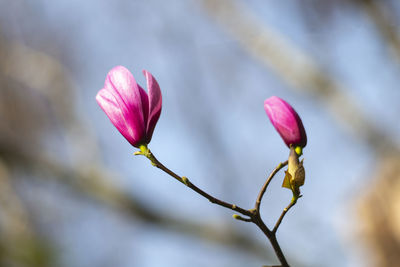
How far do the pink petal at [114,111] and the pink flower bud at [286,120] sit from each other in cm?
24

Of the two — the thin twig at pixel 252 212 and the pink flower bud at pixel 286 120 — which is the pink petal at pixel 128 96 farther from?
the pink flower bud at pixel 286 120

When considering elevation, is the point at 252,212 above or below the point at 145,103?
below

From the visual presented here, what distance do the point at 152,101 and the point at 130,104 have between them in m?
0.04

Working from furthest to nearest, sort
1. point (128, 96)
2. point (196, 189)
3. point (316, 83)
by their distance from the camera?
point (316, 83) < point (128, 96) < point (196, 189)

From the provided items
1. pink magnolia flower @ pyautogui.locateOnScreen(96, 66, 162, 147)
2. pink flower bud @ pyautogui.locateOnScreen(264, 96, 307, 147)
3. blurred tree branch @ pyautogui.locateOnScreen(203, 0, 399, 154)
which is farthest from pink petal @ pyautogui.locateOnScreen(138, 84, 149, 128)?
blurred tree branch @ pyautogui.locateOnScreen(203, 0, 399, 154)

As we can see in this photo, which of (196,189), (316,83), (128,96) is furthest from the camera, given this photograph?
(316,83)

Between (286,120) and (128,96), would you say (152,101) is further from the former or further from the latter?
(286,120)

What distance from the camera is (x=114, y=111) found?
827 mm

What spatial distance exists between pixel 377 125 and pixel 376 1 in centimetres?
101

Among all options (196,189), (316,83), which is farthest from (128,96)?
(316,83)

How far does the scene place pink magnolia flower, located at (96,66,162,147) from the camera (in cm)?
81

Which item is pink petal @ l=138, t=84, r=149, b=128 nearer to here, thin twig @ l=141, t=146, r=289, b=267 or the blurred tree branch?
thin twig @ l=141, t=146, r=289, b=267

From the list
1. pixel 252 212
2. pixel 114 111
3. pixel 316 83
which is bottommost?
pixel 252 212

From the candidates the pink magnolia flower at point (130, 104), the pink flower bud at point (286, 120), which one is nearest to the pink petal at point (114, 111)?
the pink magnolia flower at point (130, 104)
